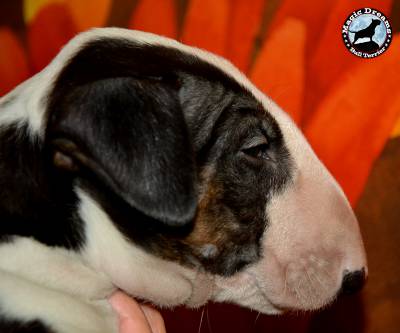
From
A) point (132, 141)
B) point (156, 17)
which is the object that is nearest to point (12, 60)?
point (156, 17)

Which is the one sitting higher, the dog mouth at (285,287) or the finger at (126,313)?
the dog mouth at (285,287)

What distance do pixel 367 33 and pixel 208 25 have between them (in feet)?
1.84

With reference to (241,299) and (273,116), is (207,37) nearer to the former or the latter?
(273,116)

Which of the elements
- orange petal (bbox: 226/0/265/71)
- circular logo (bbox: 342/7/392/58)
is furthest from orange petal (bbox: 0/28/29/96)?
circular logo (bbox: 342/7/392/58)

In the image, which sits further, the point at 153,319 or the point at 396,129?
the point at 396,129

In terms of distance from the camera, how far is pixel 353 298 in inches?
85.0

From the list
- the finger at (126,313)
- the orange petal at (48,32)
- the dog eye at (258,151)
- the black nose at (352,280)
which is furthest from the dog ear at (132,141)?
the orange petal at (48,32)

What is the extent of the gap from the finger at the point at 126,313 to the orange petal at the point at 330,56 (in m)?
1.09

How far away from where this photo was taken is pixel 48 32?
2.51m

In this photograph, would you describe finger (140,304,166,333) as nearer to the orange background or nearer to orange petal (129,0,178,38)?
the orange background

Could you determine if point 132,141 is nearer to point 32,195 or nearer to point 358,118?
point 32,195

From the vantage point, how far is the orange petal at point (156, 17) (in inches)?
93.0

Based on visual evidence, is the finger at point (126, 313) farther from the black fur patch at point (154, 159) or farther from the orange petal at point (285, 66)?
the orange petal at point (285, 66)

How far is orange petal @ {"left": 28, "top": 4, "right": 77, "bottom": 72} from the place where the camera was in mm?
2475
